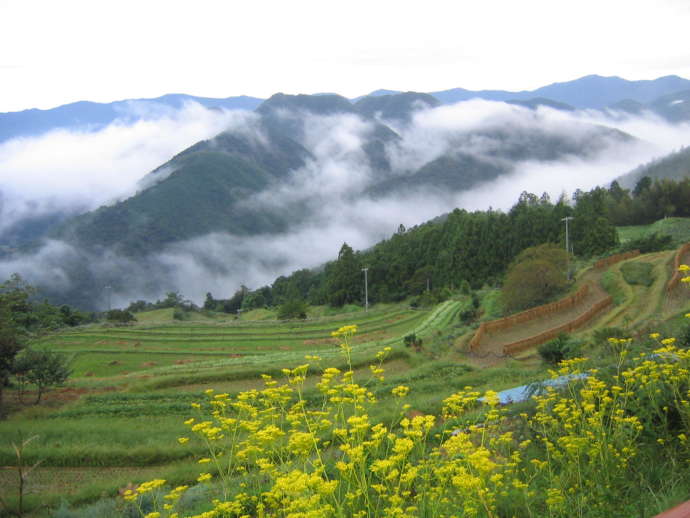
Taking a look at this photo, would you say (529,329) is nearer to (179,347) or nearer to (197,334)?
(179,347)

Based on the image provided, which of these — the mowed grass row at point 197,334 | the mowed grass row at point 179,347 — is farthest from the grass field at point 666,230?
the mowed grass row at point 179,347

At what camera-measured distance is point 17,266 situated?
385 feet

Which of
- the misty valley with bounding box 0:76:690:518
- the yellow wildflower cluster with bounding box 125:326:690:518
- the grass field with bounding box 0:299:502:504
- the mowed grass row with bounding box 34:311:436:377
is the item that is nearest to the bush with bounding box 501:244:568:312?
the misty valley with bounding box 0:76:690:518

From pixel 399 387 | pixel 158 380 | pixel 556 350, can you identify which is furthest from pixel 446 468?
pixel 158 380

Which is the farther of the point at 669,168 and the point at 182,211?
the point at 182,211

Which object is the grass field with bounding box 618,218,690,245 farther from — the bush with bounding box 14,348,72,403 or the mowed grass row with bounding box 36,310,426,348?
the bush with bounding box 14,348,72,403

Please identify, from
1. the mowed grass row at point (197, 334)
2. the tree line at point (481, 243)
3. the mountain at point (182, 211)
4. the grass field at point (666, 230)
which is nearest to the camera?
the mowed grass row at point (197, 334)

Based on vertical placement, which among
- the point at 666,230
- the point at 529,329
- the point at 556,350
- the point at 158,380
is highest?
the point at 666,230

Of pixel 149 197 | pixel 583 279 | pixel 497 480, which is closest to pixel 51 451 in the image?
pixel 497 480

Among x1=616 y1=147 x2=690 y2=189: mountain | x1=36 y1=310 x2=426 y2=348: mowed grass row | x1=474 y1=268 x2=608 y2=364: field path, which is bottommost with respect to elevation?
x1=36 y1=310 x2=426 y2=348: mowed grass row

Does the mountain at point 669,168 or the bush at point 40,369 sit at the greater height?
the mountain at point 669,168

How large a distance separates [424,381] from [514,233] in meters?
42.0

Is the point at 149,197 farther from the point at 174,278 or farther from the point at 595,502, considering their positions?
the point at 595,502

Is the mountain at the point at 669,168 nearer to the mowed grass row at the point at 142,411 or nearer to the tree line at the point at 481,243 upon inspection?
the tree line at the point at 481,243
